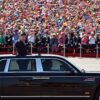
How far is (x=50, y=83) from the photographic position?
34.6 ft

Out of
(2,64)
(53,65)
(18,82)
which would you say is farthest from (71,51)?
(18,82)

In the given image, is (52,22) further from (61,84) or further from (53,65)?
(61,84)

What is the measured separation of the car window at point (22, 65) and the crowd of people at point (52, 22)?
15.8m

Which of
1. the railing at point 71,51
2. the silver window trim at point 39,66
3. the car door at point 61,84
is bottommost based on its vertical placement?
the railing at point 71,51

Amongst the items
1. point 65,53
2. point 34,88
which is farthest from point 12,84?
point 65,53

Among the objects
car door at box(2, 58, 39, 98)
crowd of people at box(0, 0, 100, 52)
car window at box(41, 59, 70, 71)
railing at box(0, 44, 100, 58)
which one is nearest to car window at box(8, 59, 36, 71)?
car door at box(2, 58, 39, 98)

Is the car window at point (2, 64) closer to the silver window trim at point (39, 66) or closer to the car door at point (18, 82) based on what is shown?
the car door at point (18, 82)

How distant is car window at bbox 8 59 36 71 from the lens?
10680 millimetres

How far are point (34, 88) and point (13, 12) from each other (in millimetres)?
21675

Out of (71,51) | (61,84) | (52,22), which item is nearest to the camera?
(61,84)

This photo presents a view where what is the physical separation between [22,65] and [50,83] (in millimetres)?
812

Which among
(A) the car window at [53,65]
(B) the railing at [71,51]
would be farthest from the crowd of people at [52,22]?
(A) the car window at [53,65]

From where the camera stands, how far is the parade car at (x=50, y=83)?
34.4 feet

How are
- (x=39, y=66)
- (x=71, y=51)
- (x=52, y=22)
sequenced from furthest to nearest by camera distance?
(x=52, y=22) < (x=71, y=51) < (x=39, y=66)
